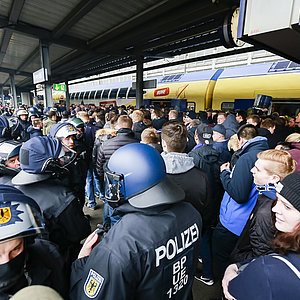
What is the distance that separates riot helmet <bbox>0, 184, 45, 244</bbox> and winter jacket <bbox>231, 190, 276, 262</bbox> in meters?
1.44

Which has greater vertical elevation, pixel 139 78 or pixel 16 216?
pixel 139 78

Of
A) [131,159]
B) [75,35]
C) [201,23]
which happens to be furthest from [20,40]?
[131,159]

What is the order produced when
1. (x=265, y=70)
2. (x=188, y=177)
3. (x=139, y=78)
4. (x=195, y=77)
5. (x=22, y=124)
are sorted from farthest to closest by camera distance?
(x=195, y=77)
(x=139, y=78)
(x=265, y=70)
(x=22, y=124)
(x=188, y=177)

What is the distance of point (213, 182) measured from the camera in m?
2.49

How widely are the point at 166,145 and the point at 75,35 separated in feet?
30.1

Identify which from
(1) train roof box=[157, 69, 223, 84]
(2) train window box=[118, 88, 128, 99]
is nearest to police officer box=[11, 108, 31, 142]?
(1) train roof box=[157, 69, 223, 84]

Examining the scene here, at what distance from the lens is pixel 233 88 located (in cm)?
1009

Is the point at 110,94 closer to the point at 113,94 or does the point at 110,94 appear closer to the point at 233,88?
the point at 113,94

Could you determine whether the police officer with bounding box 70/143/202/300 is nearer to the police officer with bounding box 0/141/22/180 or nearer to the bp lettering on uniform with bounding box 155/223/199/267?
the bp lettering on uniform with bounding box 155/223/199/267

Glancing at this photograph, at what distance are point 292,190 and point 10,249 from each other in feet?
4.41

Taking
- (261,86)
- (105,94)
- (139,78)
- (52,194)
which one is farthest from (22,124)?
(105,94)

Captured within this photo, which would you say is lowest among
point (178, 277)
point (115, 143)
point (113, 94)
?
point (178, 277)

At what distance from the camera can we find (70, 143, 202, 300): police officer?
0.88 m

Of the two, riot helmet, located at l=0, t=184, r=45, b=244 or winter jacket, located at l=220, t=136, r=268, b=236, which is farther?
winter jacket, located at l=220, t=136, r=268, b=236
